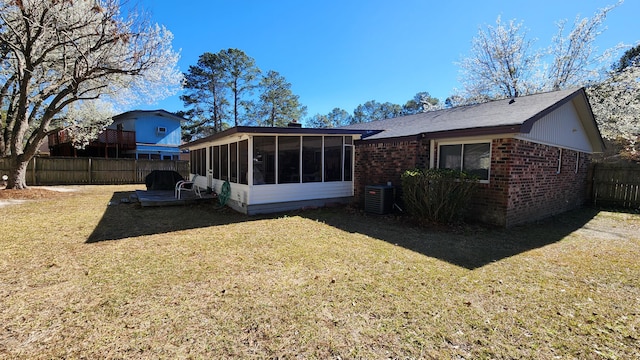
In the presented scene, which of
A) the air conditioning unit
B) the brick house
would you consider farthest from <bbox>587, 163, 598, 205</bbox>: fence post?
the air conditioning unit

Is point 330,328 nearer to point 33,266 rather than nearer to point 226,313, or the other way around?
point 226,313

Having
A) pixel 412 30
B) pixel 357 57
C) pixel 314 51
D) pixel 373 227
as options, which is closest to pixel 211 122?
pixel 314 51

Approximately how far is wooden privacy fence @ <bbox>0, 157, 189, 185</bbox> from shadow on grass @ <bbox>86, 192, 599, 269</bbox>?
434 inches

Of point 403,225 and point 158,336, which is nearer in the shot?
point 158,336

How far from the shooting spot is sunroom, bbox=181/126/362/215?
7859mm

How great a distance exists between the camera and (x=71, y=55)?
1096cm

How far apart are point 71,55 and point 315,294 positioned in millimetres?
13728

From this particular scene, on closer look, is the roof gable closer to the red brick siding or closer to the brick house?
the brick house

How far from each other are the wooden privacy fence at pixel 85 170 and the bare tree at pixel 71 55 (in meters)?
2.82

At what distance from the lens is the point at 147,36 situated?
10.9 meters

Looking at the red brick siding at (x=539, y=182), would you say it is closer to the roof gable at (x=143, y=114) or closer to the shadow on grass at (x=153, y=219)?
the shadow on grass at (x=153, y=219)

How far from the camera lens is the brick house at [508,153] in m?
6.32

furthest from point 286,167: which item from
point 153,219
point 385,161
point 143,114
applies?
point 143,114

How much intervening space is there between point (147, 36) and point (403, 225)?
11648 millimetres
